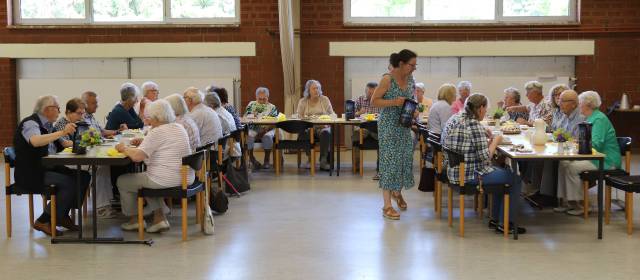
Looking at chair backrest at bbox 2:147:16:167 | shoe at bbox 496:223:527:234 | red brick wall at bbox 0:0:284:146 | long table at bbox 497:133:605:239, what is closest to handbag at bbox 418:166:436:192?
long table at bbox 497:133:605:239

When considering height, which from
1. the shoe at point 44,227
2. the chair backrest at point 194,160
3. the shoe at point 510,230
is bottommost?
the shoe at point 510,230

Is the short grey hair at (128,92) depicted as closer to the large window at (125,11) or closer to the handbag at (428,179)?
the handbag at (428,179)

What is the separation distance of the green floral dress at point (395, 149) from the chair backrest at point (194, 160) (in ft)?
5.25

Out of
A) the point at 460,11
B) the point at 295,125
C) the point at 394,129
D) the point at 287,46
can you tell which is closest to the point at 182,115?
the point at 394,129

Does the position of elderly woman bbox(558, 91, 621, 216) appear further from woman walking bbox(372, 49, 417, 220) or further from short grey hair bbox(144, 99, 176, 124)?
short grey hair bbox(144, 99, 176, 124)

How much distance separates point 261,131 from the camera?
9.89m

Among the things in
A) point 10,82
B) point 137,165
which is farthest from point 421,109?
point 10,82

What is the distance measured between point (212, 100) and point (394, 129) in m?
2.30

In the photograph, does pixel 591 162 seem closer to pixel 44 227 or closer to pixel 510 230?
pixel 510 230

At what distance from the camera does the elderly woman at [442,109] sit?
795 cm

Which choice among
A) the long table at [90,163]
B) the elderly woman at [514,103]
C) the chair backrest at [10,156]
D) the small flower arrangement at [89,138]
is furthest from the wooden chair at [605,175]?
the chair backrest at [10,156]

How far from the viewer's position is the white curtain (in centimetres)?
1118

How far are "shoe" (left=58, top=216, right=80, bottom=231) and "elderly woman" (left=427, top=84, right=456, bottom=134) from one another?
3772mm

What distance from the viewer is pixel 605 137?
6570 millimetres
